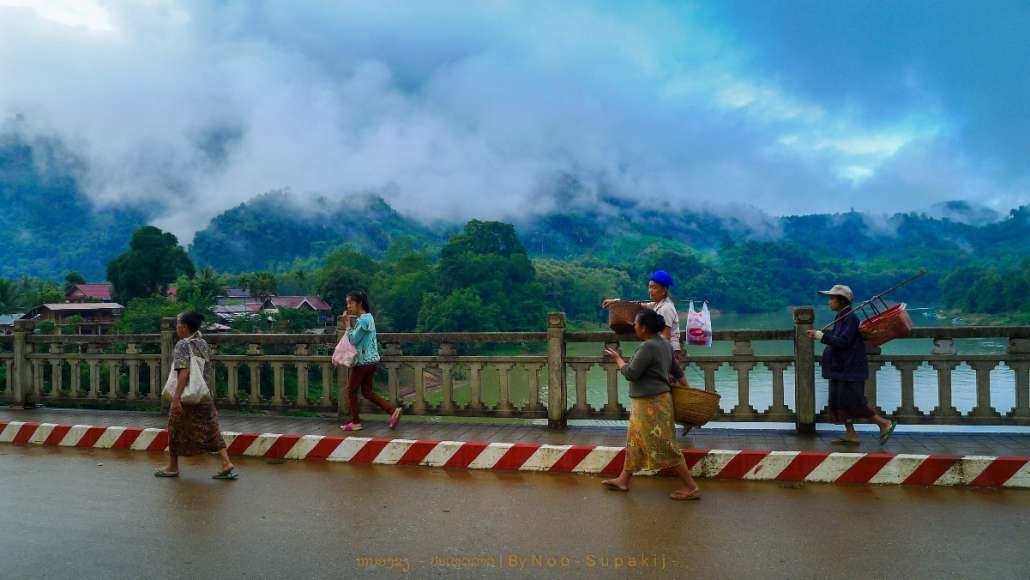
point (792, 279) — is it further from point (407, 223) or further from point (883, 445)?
point (883, 445)

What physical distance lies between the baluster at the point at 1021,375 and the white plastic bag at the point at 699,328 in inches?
116

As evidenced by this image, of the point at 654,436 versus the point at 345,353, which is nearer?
the point at 654,436

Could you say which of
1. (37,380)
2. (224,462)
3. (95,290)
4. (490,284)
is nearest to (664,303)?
(224,462)

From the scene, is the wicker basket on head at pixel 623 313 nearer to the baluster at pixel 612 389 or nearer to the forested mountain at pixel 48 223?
the baluster at pixel 612 389

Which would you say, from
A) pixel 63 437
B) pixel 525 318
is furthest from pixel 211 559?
pixel 525 318

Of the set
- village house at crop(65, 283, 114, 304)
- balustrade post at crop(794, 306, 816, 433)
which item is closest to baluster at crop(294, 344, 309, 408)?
balustrade post at crop(794, 306, 816, 433)

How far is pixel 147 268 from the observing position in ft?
240

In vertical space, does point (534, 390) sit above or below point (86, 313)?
below

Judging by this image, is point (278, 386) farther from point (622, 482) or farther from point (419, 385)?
point (622, 482)

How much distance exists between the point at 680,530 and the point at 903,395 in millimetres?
3927

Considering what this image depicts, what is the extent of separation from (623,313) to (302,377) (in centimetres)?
420

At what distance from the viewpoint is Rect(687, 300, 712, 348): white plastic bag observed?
7.74 meters

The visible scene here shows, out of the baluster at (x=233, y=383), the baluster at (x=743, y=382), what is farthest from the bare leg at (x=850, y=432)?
the baluster at (x=233, y=383)

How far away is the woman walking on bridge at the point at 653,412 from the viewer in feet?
19.9
